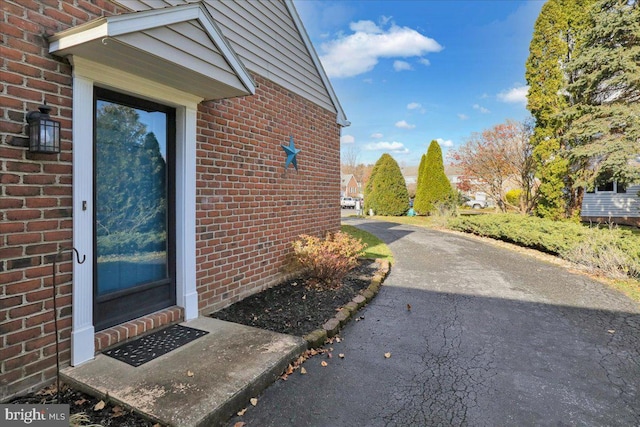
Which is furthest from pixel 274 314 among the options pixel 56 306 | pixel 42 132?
pixel 42 132

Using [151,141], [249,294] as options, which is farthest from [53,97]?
[249,294]

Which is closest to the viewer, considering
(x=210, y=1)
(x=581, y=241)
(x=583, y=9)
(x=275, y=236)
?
(x=210, y=1)

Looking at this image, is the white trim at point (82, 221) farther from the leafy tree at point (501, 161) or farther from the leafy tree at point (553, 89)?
the leafy tree at point (501, 161)

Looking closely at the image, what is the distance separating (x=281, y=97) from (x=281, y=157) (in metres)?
1.00

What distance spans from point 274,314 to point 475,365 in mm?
2243

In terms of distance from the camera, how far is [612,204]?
14.2 meters

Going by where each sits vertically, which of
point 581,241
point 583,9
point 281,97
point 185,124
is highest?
point 583,9

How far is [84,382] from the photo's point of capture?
2.33 meters

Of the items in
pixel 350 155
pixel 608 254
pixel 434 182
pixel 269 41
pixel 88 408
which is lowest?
pixel 88 408

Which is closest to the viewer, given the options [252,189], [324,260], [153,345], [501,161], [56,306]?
[56,306]

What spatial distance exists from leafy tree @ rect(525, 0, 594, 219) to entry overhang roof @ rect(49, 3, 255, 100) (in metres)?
10.1

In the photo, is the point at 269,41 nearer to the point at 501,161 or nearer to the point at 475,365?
the point at 475,365

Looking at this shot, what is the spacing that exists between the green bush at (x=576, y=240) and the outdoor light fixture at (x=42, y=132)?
836 centimetres

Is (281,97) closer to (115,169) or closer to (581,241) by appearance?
(115,169)
